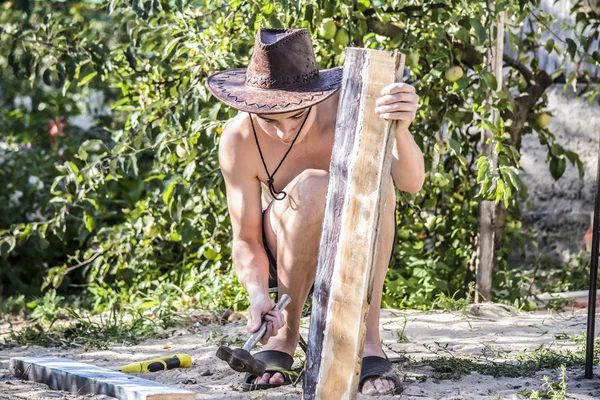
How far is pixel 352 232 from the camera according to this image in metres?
2.17

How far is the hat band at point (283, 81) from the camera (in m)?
2.42

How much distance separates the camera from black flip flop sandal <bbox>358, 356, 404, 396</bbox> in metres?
2.46

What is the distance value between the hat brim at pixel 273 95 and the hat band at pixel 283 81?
0.6 inches

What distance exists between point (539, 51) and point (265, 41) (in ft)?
10.8

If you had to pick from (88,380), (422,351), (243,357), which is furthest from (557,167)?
(88,380)

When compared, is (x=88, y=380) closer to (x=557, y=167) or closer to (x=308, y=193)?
(x=308, y=193)

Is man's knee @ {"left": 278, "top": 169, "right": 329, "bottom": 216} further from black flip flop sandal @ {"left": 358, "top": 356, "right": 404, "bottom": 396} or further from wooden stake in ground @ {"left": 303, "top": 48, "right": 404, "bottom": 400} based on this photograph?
black flip flop sandal @ {"left": 358, "top": 356, "right": 404, "bottom": 396}

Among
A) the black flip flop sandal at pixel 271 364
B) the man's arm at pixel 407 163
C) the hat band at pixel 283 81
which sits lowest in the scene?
the black flip flop sandal at pixel 271 364

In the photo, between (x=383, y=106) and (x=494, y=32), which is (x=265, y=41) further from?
(x=494, y=32)

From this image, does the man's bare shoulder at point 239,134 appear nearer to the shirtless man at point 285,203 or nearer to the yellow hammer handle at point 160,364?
the shirtless man at point 285,203

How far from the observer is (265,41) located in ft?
8.04

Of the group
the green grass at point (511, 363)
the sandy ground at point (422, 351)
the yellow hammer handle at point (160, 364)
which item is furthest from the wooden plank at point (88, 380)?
the green grass at point (511, 363)

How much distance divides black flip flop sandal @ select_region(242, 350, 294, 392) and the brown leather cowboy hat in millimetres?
808

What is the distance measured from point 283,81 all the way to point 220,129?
51.8 inches
